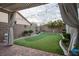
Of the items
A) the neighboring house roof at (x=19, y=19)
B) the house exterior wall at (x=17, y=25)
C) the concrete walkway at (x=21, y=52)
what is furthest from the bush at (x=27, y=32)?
the concrete walkway at (x=21, y=52)

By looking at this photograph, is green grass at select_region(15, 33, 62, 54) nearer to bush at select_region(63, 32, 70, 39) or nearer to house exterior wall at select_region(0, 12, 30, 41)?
bush at select_region(63, 32, 70, 39)

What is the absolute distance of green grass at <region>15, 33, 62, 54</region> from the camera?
10.7 feet

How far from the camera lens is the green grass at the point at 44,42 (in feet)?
10.7

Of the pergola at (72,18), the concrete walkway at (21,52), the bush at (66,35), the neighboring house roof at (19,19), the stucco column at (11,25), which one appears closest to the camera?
the pergola at (72,18)

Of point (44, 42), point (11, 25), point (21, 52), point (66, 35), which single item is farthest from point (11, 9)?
point (66, 35)

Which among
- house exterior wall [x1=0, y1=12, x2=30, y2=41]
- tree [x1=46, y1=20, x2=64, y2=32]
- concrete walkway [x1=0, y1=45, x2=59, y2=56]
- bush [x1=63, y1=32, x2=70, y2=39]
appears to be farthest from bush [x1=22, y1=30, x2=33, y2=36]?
bush [x1=63, y1=32, x2=70, y2=39]

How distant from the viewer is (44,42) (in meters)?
3.30

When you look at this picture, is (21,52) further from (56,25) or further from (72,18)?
(72,18)

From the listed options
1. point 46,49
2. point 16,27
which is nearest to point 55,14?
point 46,49

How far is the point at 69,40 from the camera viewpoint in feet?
10.5

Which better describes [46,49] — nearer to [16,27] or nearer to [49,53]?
[49,53]

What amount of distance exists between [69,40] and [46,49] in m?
0.61

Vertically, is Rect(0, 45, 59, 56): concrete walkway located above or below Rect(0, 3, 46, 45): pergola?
below

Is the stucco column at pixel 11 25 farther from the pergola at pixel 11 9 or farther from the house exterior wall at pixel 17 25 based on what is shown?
the house exterior wall at pixel 17 25
